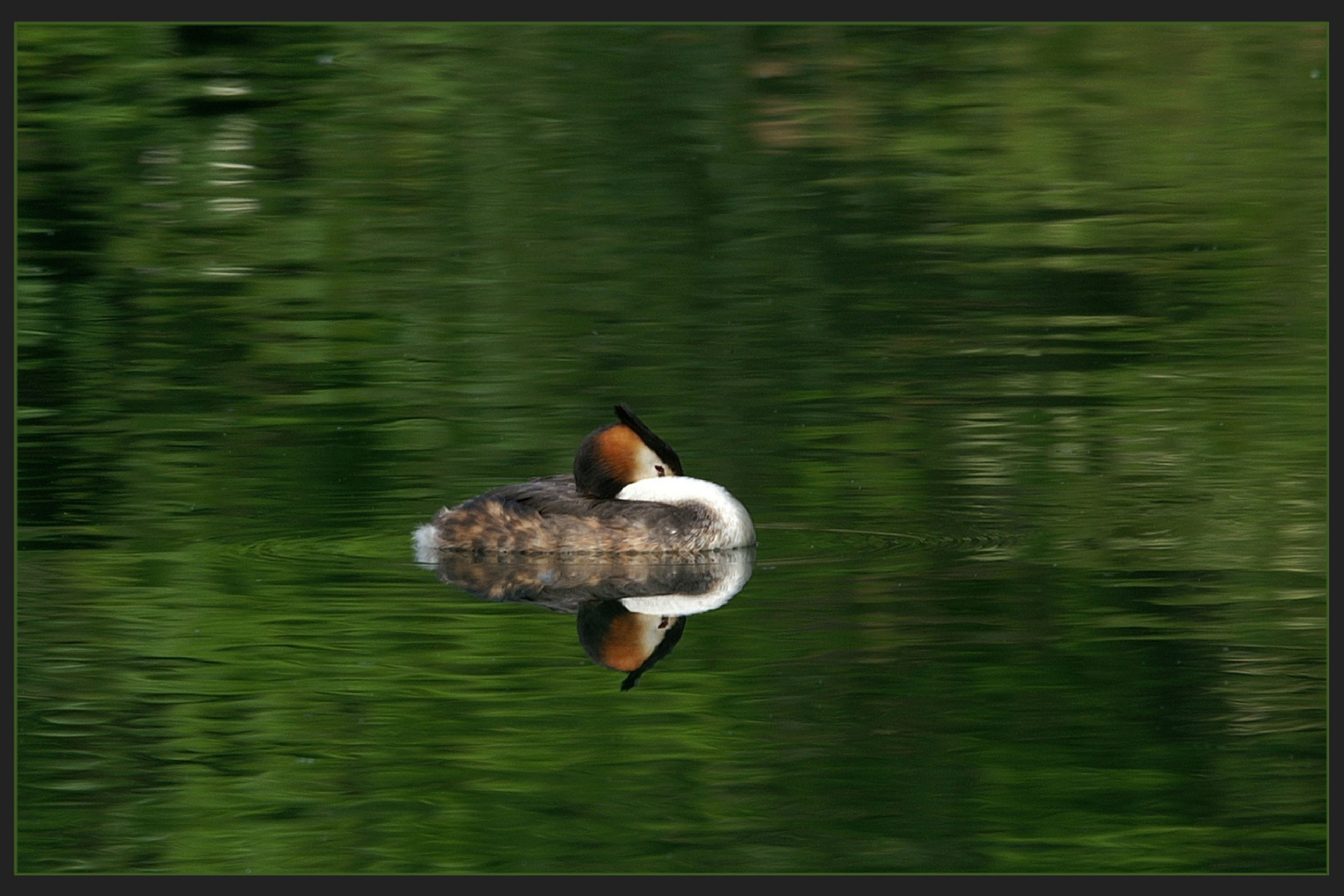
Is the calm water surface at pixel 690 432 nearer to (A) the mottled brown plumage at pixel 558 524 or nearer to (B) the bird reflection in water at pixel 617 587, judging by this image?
(B) the bird reflection in water at pixel 617 587

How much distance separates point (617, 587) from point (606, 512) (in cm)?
67

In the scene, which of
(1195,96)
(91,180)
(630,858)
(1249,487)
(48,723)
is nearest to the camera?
(630,858)

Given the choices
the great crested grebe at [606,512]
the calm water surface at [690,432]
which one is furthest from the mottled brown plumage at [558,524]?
the calm water surface at [690,432]

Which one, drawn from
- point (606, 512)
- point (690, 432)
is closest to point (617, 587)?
point (606, 512)

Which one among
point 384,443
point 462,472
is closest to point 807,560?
point 462,472

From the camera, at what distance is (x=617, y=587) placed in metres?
10.8

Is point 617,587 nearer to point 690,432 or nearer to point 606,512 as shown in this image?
point 606,512

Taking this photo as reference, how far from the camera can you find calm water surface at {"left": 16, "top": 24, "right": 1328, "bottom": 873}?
314 inches

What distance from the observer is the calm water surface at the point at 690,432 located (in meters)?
7.98

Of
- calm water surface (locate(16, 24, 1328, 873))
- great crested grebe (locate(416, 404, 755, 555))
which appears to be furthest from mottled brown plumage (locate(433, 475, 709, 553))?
calm water surface (locate(16, 24, 1328, 873))

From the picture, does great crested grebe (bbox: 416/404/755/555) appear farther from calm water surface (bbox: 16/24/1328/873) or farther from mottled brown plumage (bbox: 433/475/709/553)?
calm water surface (bbox: 16/24/1328/873)

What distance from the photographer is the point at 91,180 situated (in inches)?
808

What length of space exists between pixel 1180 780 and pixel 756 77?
1609 cm

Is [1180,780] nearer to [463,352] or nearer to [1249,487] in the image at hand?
[1249,487]
